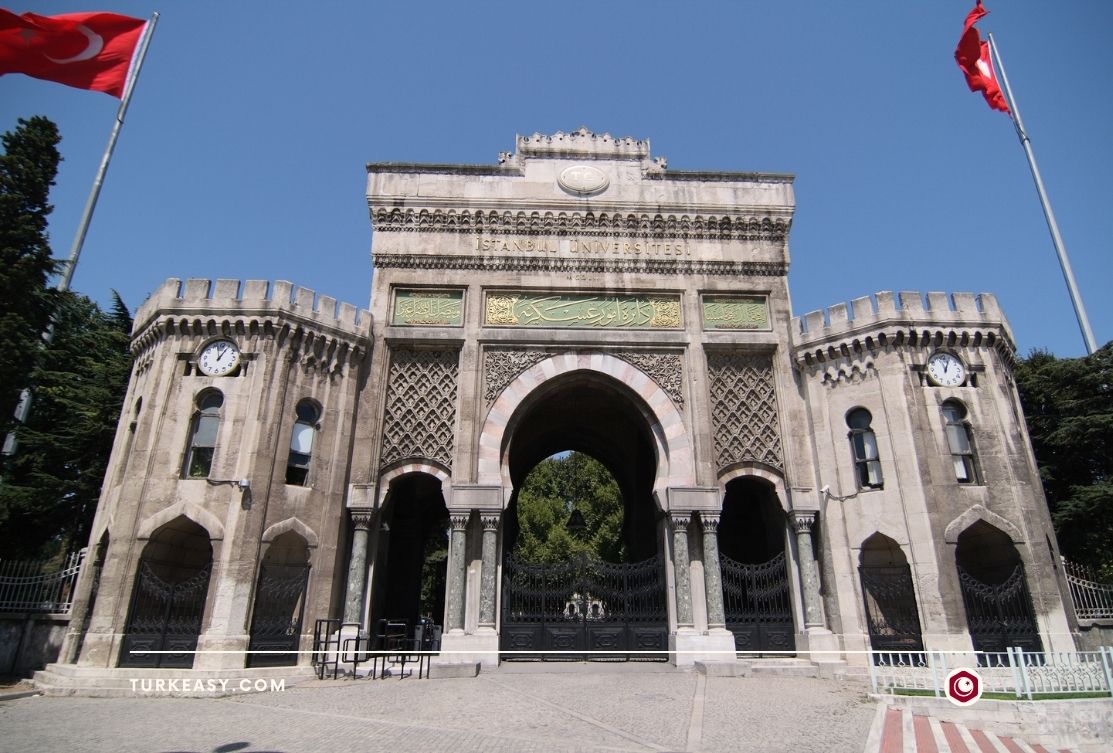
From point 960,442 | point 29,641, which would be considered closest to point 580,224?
point 960,442

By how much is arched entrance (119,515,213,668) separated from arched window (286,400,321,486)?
2.38 metres

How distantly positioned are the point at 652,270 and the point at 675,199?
240 cm

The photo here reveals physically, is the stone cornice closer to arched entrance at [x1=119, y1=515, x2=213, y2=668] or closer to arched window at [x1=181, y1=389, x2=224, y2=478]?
arched window at [x1=181, y1=389, x2=224, y2=478]

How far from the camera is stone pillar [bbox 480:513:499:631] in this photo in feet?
51.6

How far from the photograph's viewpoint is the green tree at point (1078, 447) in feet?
65.4

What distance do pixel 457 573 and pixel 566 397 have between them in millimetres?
7003

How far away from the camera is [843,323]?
17438mm

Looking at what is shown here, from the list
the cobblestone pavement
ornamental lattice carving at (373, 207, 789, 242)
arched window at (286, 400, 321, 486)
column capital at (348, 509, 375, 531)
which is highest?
ornamental lattice carving at (373, 207, 789, 242)

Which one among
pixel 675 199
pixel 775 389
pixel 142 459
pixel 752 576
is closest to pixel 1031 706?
pixel 752 576

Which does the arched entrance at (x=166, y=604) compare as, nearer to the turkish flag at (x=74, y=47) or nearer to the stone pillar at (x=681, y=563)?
the turkish flag at (x=74, y=47)

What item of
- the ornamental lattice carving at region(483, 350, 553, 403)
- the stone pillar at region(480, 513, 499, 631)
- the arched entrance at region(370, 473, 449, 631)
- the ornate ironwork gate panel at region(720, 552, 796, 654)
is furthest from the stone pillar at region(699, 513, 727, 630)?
the arched entrance at region(370, 473, 449, 631)

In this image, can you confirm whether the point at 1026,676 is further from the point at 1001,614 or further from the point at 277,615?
the point at 277,615

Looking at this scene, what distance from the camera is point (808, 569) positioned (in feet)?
53.9

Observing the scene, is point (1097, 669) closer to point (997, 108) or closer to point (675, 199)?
point (675, 199)
